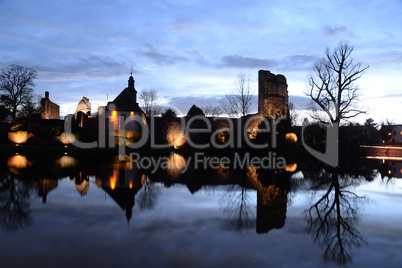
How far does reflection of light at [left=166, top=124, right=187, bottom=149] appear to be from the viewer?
39247mm

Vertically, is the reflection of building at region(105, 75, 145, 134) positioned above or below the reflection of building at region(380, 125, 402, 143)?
above

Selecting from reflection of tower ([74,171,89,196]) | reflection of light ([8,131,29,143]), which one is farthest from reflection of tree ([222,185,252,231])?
reflection of light ([8,131,29,143])

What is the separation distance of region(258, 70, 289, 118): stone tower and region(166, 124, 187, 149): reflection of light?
1085 cm

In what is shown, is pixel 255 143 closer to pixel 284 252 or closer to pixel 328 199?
pixel 328 199

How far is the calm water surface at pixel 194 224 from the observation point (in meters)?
5.08

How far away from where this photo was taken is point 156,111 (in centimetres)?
7019

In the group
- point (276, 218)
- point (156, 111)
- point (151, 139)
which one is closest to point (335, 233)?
A: point (276, 218)

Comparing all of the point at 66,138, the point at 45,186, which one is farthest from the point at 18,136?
the point at 45,186

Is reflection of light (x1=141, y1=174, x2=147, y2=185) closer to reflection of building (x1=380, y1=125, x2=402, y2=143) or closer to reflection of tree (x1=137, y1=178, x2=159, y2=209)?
reflection of tree (x1=137, y1=178, x2=159, y2=209)

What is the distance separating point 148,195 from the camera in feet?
32.6

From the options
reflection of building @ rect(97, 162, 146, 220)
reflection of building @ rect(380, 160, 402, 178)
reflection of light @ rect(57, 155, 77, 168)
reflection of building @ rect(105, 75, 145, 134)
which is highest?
reflection of building @ rect(105, 75, 145, 134)

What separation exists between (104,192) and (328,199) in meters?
6.73

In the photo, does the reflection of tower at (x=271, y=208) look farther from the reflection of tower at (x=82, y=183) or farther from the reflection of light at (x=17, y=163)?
the reflection of light at (x=17, y=163)

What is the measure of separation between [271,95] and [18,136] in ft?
97.9
